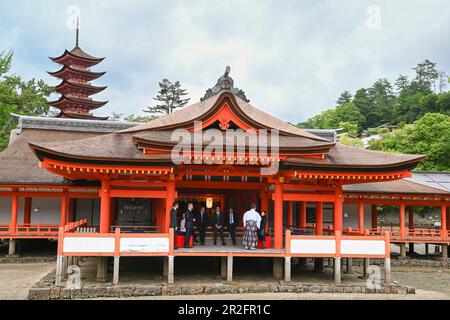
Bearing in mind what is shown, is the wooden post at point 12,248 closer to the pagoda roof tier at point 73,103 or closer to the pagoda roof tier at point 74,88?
the pagoda roof tier at point 73,103

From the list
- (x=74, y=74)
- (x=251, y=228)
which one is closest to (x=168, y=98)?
(x=74, y=74)

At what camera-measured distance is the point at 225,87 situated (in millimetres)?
17844

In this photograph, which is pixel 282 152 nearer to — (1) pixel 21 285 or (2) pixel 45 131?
(1) pixel 21 285

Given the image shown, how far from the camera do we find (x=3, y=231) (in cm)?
2006

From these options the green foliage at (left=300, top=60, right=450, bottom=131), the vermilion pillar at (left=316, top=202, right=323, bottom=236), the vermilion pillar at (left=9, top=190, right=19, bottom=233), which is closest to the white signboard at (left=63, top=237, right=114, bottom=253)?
the vermilion pillar at (left=316, top=202, right=323, bottom=236)

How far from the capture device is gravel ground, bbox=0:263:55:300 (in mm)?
13305

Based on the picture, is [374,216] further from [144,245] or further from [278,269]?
[144,245]

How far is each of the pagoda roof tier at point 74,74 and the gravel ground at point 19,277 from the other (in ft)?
90.0

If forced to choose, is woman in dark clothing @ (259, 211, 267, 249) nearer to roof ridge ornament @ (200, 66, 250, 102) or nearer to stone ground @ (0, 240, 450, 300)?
stone ground @ (0, 240, 450, 300)

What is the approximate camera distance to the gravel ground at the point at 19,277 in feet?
43.7

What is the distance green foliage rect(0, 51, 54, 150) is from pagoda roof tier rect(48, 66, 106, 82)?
2.01 meters

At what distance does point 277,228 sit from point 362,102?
242ft

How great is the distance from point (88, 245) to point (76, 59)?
3384cm

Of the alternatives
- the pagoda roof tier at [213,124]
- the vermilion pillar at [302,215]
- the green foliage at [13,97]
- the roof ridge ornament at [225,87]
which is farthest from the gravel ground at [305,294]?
the green foliage at [13,97]
